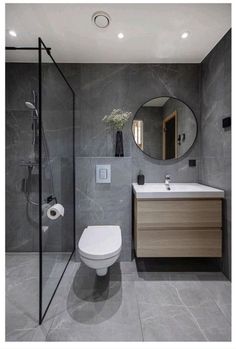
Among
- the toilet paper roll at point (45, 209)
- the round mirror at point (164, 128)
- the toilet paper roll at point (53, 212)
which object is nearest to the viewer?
the toilet paper roll at point (45, 209)

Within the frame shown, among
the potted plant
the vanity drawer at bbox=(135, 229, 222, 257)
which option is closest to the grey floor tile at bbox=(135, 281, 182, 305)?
the vanity drawer at bbox=(135, 229, 222, 257)

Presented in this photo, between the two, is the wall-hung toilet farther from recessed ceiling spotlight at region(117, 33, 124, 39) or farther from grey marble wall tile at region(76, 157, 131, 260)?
recessed ceiling spotlight at region(117, 33, 124, 39)

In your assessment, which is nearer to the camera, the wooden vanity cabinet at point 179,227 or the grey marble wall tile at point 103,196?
the wooden vanity cabinet at point 179,227

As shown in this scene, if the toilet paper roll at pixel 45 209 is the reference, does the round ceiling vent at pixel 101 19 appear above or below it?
above

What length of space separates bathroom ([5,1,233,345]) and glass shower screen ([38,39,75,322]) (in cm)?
2

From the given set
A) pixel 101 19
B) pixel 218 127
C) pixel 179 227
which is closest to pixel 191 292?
pixel 179 227

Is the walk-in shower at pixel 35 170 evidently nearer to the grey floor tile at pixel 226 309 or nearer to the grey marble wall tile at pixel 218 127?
the grey floor tile at pixel 226 309

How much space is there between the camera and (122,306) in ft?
4.96

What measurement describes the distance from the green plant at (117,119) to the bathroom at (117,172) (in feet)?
0.06

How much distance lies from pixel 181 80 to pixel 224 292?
2.29 metres

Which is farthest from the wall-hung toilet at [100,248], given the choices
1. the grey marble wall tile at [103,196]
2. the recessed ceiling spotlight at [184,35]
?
the recessed ceiling spotlight at [184,35]

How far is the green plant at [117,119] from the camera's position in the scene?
7.16 feet

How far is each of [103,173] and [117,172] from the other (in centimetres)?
15
